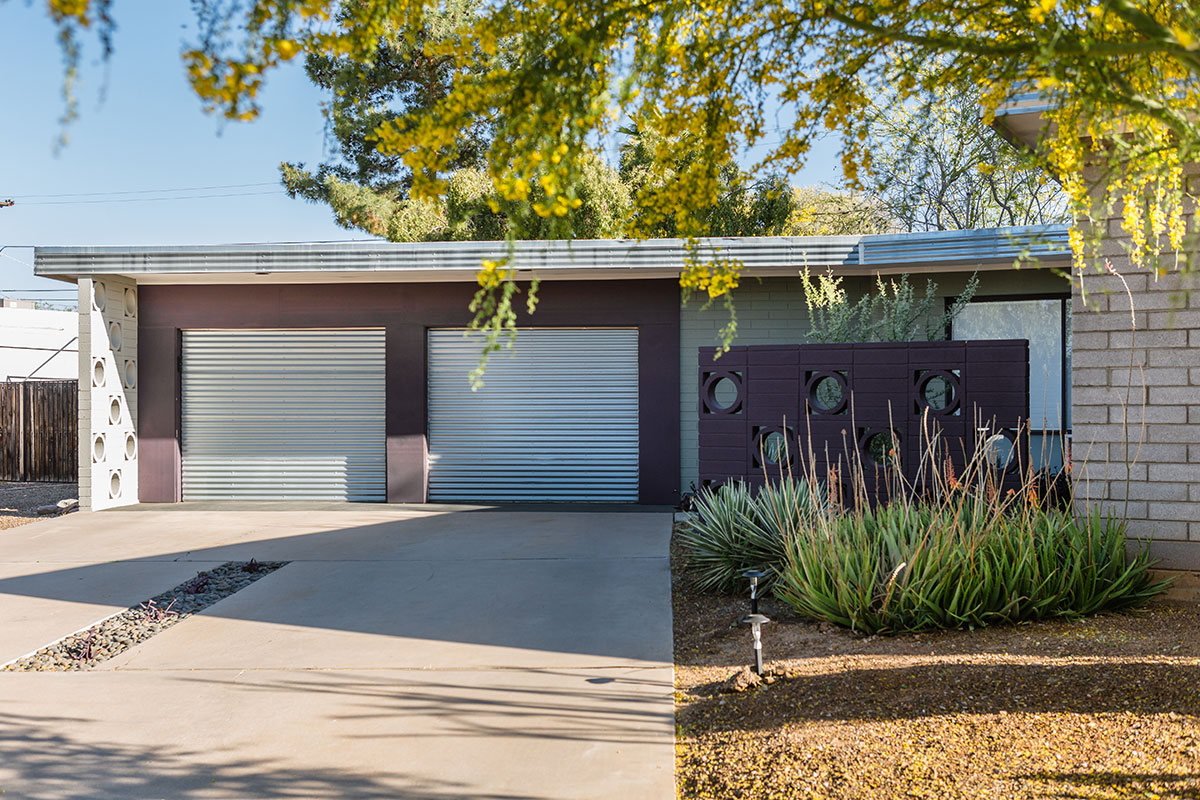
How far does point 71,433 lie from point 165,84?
16.4 m

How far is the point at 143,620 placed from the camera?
21.9 ft

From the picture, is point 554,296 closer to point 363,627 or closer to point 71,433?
point 363,627

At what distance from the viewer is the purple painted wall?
1275 cm

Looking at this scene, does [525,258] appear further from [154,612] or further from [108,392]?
[108,392]

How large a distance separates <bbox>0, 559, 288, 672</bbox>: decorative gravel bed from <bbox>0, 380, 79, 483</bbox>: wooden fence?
1032 centimetres

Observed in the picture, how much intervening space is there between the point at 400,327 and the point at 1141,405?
9158mm

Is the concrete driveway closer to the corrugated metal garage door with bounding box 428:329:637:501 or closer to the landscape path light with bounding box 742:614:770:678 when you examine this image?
the landscape path light with bounding box 742:614:770:678

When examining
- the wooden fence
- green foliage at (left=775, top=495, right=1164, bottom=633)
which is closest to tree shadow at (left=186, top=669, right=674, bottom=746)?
green foliage at (left=775, top=495, right=1164, bottom=633)

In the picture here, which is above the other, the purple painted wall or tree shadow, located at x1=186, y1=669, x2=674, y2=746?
the purple painted wall

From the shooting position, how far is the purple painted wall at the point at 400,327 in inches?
502

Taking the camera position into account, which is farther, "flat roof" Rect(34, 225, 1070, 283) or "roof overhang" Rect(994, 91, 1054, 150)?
"flat roof" Rect(34, 225, 1070, 283)

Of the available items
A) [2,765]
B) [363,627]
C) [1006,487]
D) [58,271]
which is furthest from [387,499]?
[2,765]

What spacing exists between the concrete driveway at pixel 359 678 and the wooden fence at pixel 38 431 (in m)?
8.43

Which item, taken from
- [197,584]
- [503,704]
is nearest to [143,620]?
[197,584]
